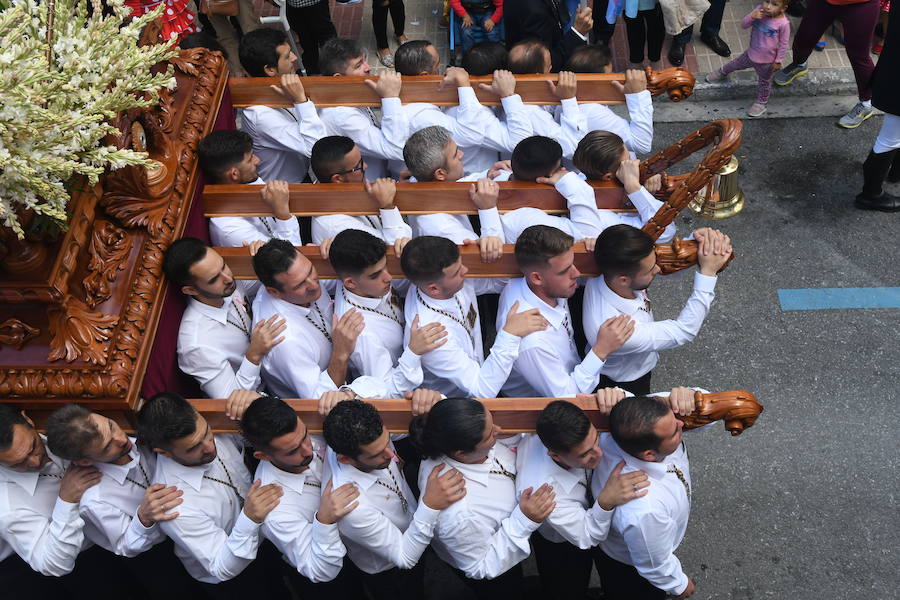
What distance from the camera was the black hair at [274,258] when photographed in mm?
3297

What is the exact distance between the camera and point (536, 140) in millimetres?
3721

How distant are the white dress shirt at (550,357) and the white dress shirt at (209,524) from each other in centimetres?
128

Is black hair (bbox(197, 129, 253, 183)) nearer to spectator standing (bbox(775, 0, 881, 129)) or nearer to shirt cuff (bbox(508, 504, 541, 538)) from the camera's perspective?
shirt cuff (bbox(508, 504, 541, 538))

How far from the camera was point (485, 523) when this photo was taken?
9.95 feet

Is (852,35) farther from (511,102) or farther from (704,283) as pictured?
(704,283)

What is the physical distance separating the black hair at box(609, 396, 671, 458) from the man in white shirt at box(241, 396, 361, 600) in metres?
0.98

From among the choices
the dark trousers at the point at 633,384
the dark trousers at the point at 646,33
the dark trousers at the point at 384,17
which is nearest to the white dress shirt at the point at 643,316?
the dark trousers at the point at 633,384

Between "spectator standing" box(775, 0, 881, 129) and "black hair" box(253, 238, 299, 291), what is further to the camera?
"spectator standing" box(775, 0, 881, 129)

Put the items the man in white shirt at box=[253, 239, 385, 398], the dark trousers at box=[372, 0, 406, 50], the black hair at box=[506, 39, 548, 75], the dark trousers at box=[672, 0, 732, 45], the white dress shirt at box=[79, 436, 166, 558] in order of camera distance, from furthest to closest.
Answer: the dark trousers at box=[372, 0, 406, 50], the dark trousers at box=[672, 0, 732, 45], the black hair at box=[506, 39, 548, 75], the man in white shirt at box=[253, 239, 385, 398], the white dress shirt at box=[79, 436, 166, 558]

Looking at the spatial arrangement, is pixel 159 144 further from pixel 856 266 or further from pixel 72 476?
pixel 856 266

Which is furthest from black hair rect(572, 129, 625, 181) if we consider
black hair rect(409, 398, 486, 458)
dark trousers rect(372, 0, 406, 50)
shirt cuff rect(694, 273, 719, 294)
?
dark trousers rect(372, 0, 406, 50)

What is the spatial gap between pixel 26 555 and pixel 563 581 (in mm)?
2123

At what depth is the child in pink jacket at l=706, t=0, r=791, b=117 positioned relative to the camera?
5598 mm

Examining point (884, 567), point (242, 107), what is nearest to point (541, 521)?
point (884, 567)
